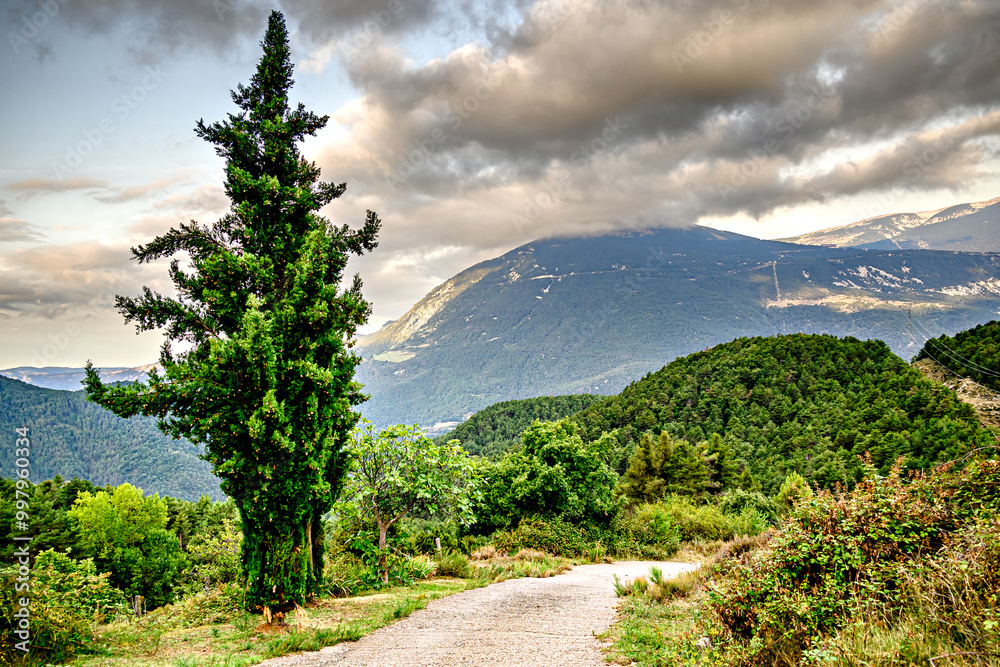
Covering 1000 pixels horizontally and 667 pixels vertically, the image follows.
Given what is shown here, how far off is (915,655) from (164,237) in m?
12.8

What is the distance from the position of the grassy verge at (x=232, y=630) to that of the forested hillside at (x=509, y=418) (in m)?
80.5

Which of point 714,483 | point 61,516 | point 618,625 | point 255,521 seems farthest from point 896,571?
point 61,516

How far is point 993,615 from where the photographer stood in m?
3.33

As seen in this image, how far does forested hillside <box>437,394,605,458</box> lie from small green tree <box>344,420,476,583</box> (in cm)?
7799

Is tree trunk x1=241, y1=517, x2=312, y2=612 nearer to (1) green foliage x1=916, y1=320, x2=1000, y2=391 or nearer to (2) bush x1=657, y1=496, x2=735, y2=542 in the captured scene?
(2) bush x1=657, y1=496, x2=735, y2=542

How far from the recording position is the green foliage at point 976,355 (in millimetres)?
34156

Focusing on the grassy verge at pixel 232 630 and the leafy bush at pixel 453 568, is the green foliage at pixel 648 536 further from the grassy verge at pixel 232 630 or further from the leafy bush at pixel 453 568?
the grassy verge at pixel 232 630

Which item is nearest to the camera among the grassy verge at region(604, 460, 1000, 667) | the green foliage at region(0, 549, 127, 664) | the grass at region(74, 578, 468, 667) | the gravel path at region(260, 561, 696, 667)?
the grassy verge at region(604, 460, 1000, 667)

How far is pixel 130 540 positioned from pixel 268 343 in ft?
142

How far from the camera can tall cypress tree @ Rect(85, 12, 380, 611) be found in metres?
8.21

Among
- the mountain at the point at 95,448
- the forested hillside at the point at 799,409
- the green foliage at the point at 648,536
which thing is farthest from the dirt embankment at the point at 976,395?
the mountain at the point at 95,448

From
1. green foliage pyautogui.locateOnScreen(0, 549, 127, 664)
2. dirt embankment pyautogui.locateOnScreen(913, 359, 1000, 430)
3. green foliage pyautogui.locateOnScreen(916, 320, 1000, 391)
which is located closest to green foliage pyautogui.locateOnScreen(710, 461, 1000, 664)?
green foliage pyautogui.locateOnScreen(0, 549, 127, 664)

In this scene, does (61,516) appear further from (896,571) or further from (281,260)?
(896,571)

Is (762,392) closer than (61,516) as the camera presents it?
No
